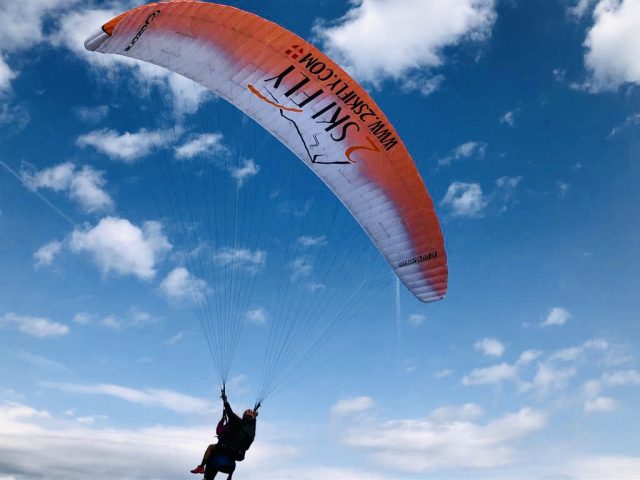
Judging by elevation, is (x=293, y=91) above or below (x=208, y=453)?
above

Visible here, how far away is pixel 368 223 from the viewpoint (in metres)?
13.8

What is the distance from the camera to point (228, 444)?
11492 mm

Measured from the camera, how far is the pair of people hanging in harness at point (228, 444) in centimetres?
1129

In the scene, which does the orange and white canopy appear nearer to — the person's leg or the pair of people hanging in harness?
the pair of people hanging in harness

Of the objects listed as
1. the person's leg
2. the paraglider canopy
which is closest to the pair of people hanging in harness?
the person's leg

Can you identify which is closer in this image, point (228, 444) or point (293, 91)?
point (228, 444)

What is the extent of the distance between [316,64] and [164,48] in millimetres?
3684

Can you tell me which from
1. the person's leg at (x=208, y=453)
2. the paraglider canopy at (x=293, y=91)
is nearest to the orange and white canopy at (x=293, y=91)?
the paraglider canopy at (x=293, y=91)

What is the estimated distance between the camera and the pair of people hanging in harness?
37.0ft

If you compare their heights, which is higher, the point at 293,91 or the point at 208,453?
the point at 293,91

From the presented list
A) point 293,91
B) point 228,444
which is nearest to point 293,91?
point 293,91

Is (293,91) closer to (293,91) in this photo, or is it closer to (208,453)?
(293,91)

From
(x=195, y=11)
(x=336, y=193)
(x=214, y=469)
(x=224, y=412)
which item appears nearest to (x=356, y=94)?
(x=336, y=193)

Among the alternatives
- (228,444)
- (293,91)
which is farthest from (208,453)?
(293,91)
